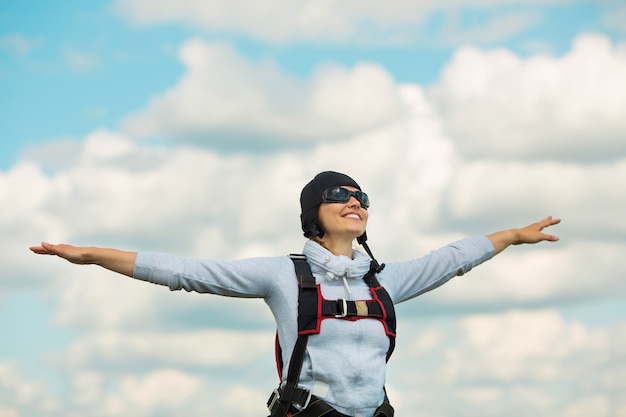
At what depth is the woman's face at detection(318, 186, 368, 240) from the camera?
28.9 ft

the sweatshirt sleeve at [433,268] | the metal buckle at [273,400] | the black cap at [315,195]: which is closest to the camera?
the metal buckle at [273,400]

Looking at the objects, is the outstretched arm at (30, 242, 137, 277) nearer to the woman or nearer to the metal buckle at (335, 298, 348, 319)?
the woman

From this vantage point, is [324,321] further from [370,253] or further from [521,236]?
[521,236]

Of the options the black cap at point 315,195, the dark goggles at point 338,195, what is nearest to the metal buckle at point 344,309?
the black cap at point 315,195

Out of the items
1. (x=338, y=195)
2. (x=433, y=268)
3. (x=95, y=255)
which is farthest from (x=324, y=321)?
(x=95, y=255)

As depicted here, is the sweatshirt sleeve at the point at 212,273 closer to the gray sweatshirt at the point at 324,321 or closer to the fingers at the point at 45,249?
the gray sweatshirt at the point at 324,321

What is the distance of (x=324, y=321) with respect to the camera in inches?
324

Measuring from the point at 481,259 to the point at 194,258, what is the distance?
3.27 m

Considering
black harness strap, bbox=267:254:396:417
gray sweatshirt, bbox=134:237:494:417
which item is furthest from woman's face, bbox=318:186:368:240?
black harness strap, bbox=267:254:396:417

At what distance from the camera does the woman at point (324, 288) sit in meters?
8.09

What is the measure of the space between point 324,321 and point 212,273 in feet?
3.85

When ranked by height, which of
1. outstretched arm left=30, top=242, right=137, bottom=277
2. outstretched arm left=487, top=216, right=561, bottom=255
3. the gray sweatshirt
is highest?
outstretched arm left=487, top=216, right=561, bottom=255

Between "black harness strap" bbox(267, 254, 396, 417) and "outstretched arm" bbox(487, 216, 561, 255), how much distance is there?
1.78 metres

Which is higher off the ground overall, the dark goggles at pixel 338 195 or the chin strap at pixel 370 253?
the dark goggles at pixel 338 195
